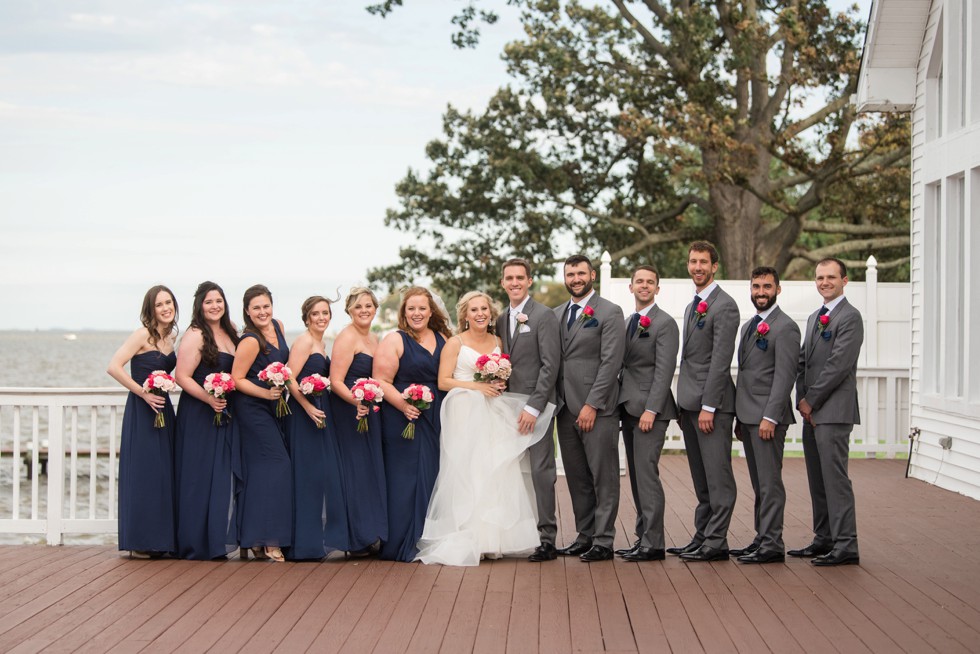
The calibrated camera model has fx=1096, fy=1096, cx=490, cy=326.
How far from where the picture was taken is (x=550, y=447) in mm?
7109

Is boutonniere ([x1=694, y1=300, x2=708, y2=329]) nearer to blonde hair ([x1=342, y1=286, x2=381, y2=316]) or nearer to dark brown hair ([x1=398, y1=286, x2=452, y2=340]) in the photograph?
dark brown hair ([x1=398, y1=286, x2=452, y2=340])

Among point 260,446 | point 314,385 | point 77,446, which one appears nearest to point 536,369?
point 314,385

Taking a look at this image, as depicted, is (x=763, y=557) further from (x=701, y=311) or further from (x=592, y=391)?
(x=701, y=311)

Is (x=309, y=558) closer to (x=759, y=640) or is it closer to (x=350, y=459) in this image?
(x=350, y=459)

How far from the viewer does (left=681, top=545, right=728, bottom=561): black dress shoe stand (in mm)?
6883

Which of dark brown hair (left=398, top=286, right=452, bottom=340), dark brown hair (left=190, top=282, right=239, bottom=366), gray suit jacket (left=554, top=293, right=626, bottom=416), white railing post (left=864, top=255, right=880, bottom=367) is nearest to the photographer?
gray suit jacket (left=554, top=293, right=626, bottom=416)

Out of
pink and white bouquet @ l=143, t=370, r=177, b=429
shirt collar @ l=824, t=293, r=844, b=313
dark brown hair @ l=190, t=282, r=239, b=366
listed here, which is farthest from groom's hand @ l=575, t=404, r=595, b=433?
pink and white bouquet @ l=143, t=370, r=177, b=429

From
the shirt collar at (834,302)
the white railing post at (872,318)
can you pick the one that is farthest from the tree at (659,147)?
the shirt collar at (834,302)

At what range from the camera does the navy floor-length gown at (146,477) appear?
7035 millimetres

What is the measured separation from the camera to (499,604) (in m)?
5.80

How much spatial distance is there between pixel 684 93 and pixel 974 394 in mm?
11676

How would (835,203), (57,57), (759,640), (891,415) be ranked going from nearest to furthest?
(759,640)
(891,415)
(835,203)
(57,57)

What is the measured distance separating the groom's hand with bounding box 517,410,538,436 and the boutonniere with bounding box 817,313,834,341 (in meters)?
1.88

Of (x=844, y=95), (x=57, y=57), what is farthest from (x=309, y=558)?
(x=57, y=57)
